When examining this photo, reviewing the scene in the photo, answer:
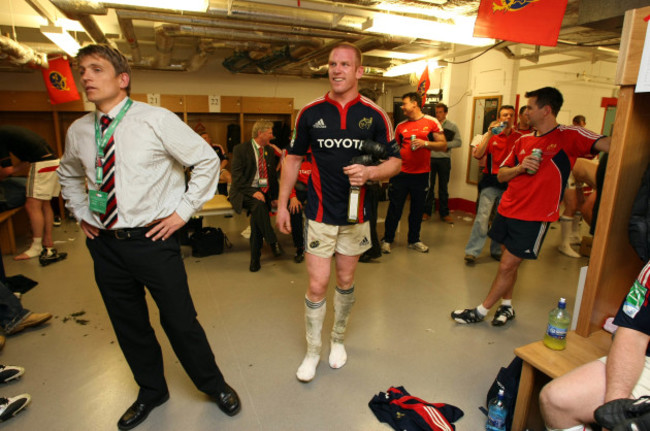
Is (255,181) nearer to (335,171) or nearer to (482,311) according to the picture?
(335,171)

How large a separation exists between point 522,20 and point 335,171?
58.6 inches

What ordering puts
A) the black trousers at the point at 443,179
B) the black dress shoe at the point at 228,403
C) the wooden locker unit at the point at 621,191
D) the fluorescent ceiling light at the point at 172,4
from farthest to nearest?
the black trousers at the point at 443,179, the fluorescent ceiling light at the point at 172,4, the black dress shoe at the point at 228,403, the wooden locker unit at the point at 621,191

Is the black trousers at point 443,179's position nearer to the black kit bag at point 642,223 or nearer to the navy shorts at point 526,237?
the navy shorts at point 526,237

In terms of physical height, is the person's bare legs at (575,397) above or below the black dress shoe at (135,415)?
above

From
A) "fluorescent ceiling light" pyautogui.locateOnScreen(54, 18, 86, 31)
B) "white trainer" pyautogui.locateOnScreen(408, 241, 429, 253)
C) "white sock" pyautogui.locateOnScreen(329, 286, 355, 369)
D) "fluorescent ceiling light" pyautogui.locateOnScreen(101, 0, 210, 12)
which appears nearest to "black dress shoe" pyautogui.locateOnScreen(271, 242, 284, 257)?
"white trainer" pyautogui.locateOnScreen(408, 241, 429, 253)

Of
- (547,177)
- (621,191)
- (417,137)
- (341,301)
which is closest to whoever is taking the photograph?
(621,191)

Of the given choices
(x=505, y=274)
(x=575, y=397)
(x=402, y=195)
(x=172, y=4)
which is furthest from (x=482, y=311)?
(x=172, y=4)

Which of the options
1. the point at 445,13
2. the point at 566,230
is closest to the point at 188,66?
the point at 445,13

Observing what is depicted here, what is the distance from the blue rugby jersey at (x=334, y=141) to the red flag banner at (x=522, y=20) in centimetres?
103

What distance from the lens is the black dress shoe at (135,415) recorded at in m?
1.79

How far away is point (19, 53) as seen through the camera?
439 cm

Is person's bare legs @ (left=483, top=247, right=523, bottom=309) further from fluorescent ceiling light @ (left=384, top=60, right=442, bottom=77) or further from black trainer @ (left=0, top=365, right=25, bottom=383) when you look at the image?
fluorescent ceiling light @ (left=384, top=60, right=442, bottom=77)

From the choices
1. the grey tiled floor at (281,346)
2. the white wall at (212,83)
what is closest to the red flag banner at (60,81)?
the white wall at (212,83)

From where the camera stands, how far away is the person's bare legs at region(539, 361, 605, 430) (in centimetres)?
127
